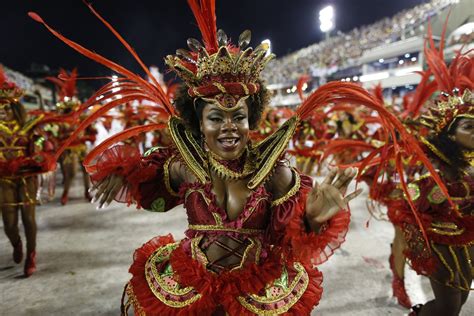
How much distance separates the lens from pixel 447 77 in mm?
2748

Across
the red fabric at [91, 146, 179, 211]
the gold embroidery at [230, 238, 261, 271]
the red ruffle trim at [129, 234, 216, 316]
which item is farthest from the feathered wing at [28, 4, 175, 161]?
the gold embroidery at [230, 238, 261, 271]

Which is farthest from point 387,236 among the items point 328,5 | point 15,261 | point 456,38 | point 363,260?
point 328,5

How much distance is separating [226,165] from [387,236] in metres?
4.54

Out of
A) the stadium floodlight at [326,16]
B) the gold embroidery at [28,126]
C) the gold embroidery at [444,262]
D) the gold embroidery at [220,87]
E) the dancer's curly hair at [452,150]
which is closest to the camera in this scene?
the gold embroidery at [220,87]

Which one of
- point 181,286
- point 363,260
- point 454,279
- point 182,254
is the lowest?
point 363,260

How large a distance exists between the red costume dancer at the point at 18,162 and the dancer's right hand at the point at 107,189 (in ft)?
7.94

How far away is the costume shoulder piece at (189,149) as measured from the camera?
178 cm

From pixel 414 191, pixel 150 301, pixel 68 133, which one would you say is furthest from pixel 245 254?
pixel 68 133

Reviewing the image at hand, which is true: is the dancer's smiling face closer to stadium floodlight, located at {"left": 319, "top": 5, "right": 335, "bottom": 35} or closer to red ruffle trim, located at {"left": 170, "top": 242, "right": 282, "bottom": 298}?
red ruffle trim, located at {"left": 170, "top": 242, "right": 282, "bottom": 298}

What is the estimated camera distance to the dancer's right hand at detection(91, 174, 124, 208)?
5.72 ft

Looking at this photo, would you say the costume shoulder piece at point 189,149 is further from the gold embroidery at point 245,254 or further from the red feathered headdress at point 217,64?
the gold embroidery at point 245,254

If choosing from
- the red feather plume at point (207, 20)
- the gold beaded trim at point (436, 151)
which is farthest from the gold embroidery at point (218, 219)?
the gold beaded trim at point (436, 151)

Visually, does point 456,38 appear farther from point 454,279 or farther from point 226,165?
point 226,165

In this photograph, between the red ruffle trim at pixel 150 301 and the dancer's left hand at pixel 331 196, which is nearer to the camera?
the dancer's left hand at pixel 331 196
